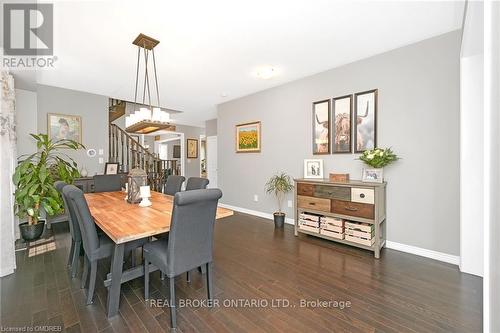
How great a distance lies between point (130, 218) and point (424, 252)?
10.9 feet

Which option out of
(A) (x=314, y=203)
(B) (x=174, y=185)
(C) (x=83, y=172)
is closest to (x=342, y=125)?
(A) (x=314, y=203)

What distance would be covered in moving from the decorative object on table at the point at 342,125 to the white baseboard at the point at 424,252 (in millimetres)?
1417

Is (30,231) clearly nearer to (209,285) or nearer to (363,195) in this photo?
(209,285)

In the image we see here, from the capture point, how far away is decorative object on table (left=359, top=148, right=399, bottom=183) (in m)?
2.82

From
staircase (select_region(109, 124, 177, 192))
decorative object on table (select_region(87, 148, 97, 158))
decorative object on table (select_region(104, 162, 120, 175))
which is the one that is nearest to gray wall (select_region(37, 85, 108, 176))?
decorative object on table (select_region(87, 148, 97, 158))

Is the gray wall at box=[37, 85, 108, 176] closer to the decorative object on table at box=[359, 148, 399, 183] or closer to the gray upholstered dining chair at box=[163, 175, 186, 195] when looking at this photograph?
the gray upholstered dining chair at box=[163, 175, 186, 195]

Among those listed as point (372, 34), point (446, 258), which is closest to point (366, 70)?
point (372, 34)

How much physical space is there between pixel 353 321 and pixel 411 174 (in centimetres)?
201

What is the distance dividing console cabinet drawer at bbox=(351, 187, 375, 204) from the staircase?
4.74m

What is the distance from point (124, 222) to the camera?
5.65 ft

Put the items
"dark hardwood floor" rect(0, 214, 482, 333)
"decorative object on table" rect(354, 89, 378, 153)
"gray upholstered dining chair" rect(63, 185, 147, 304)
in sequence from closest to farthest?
"dark hardwood floor" rect(0, 214, 482, 333), "gray upholstered dining chair" rect(63, 185, 147, 304), "decorative object on table" rect(354, 89, 378, 153)

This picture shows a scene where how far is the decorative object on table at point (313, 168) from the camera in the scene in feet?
11.8

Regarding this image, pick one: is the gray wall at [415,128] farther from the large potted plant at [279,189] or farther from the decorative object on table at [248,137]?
the decorative object on table at [248,137]

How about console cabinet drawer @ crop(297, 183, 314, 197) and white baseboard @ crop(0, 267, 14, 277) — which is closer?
white baseboard @ crop(0, 267, 14, 277)
